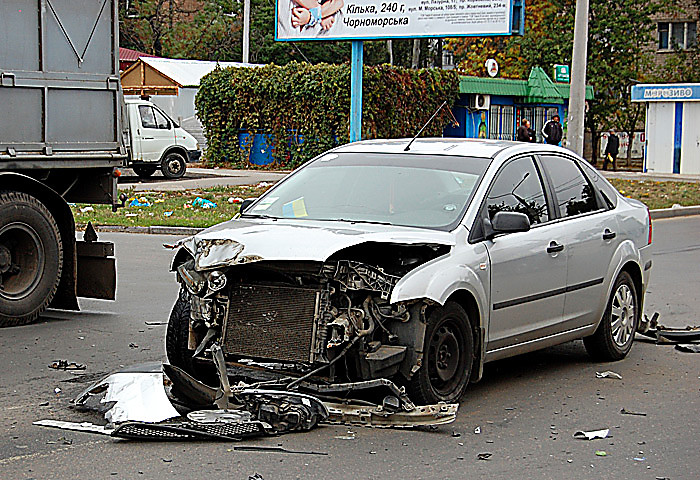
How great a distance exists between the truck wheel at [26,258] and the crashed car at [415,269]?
306 cm

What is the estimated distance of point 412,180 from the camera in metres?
7.26

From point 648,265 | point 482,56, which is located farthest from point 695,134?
point 648,265

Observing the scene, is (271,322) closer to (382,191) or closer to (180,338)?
(180,338)

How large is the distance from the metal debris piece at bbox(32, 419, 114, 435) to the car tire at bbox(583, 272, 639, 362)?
3806 mm

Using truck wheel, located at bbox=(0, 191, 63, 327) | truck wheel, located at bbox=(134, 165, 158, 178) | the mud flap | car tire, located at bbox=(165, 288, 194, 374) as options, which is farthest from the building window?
car tire, located at bbox=(165, 288, 194, 374)

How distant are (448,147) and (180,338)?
7.57 ft

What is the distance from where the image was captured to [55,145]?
9.80 meters

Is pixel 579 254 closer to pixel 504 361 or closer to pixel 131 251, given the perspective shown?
pixel 504 361

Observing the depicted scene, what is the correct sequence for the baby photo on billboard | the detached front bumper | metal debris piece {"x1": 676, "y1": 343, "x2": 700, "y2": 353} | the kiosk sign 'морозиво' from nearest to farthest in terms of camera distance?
metal debris piece {"x1": 676, "y1": 343, "x2": 700, "y2": 353}
the kiosk sign 'морозиво'
the baby photo on billboard
the detached front bumper

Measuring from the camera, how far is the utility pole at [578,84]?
2317 cm

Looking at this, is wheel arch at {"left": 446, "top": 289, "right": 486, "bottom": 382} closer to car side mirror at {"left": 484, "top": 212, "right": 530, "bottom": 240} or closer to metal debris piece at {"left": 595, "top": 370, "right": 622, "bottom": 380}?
car side mirror at {"left": 484, "top": 212, "right": 530, "bottom": 240}

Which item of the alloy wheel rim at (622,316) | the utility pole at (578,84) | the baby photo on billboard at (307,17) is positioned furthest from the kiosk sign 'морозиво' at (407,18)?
the alloy wheel rim at (622,316)

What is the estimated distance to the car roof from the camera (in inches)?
297

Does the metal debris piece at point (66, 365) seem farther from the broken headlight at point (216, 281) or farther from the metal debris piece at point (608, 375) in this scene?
the metal debris piece at point (608, 375)
